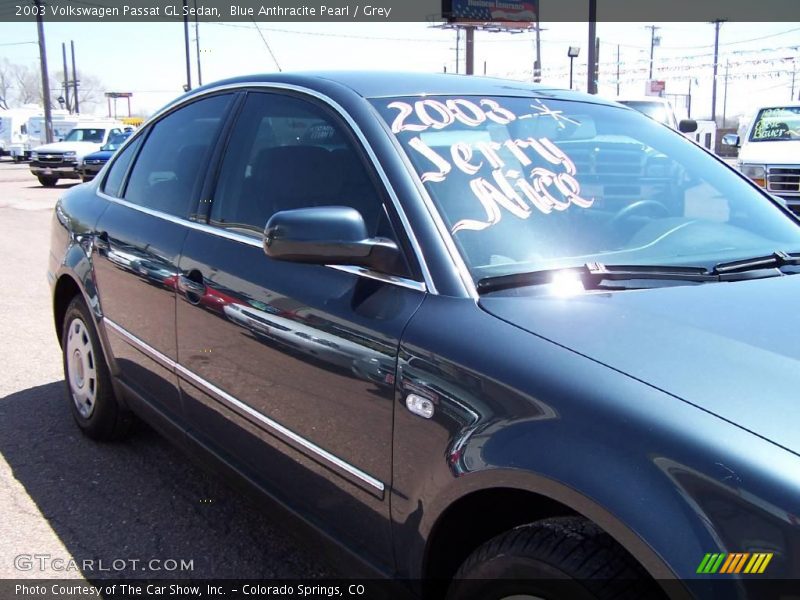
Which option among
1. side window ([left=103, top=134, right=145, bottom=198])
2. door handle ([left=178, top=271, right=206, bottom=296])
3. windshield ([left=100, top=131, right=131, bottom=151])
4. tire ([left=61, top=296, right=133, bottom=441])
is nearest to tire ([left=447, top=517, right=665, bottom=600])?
door handle ([left=178, top=271, right=206, bottom=296])

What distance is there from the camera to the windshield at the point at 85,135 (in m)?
25.3

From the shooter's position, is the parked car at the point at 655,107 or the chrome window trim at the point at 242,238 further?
the parked car at the point at 655,107

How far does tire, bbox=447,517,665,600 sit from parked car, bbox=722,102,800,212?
9.54 meters

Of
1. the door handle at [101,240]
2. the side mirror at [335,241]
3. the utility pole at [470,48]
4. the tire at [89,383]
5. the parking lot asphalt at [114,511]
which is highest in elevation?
the utility pole at [470,48]

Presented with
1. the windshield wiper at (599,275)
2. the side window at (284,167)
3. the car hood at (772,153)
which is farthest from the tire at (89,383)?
the car hood at (772,153)

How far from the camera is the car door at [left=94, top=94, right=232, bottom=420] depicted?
298cm

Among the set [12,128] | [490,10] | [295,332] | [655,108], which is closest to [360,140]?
[295,332]

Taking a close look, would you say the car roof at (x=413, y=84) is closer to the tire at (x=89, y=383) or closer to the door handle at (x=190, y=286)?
the door handle at (x=190, y=286)

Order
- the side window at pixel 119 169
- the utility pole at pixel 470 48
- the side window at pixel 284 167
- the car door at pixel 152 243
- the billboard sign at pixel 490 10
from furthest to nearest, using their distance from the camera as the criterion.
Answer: the utility pole at pixel 470 48, the billboard sign at pixel 490 10, the side window at pixel 119 169, the car door at pixel 152 243, the side window at pixel 284 167

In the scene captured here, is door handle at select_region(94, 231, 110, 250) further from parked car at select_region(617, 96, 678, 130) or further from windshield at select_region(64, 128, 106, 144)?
windshield at select_region(64, 128, 106, 144)

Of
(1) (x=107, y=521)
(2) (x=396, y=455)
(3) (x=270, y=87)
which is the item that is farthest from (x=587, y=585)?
(1) (x=107, y=521)

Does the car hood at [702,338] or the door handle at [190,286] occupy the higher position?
Result: the car hood at [702,338]

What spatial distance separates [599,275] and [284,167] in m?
1.22

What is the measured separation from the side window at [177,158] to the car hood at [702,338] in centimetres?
165
